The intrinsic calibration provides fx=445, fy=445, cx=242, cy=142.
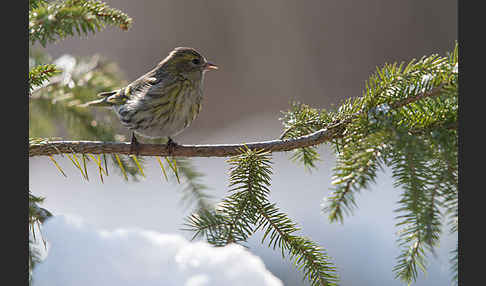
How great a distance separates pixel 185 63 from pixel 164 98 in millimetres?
189

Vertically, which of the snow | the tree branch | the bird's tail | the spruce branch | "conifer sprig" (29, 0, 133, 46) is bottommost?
the snow

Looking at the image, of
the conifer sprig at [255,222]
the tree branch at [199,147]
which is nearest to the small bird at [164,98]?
the tree branch at [199,147]

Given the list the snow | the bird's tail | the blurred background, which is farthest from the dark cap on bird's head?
the blurred background

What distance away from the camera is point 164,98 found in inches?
58.8

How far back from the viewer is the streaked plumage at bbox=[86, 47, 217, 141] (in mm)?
1438

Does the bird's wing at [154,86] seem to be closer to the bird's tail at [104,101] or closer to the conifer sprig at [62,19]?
the bird's tail at [104,101]

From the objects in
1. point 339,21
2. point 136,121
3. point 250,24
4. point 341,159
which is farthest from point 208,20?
point 341,159

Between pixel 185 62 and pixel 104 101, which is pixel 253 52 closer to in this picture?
pixel 185 62

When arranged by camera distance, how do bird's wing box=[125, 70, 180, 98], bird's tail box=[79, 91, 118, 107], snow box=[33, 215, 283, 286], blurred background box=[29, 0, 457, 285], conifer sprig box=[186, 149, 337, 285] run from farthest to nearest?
blurred background box=[29, 0, 457, 285] < bird's wing box=[125, 70, 180, 98] < bird's tail box=[79, 91, 118, 107] < conifer sprig box=[186, 149, 337, 285] < snow box=[33, 215, 283, 286]

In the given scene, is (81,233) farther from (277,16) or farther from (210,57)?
(277,16)

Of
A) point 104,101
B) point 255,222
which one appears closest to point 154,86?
point 104,101

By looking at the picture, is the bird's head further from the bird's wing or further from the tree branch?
the tree branch

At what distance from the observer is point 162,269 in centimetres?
67
